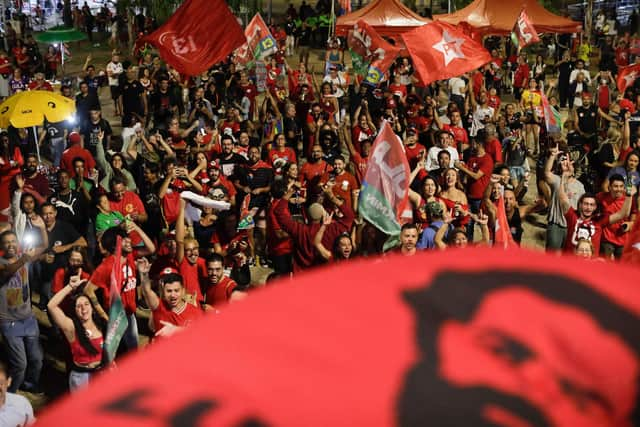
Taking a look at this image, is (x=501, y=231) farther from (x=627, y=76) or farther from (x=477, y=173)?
(x=627, y=76)

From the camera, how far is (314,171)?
9922 mm

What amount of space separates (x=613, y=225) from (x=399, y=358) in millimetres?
7231

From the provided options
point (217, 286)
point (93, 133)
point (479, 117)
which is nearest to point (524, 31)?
point (479, 117)

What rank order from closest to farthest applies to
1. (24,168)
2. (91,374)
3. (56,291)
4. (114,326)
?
(114,326) < (91,374) < (56,291) < (24,168)

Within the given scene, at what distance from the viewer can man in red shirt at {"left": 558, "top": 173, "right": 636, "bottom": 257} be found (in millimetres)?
7621

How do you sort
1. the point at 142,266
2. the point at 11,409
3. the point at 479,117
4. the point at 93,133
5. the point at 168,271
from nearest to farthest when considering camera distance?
the point at 11,409, the point at 168,271, the point at 142,266, the point at 93,133, the point at 479,117

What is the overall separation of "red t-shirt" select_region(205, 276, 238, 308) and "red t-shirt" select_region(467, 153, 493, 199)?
4.31 m

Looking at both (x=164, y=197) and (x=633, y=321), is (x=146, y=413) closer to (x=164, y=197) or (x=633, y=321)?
(x=633, y=321)

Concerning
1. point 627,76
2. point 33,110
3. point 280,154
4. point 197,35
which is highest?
point 197,35

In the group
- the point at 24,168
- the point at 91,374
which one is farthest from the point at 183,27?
the point at 91,374

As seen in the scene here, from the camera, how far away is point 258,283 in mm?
9195

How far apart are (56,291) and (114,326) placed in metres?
1.32

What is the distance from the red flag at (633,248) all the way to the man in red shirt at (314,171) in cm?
479

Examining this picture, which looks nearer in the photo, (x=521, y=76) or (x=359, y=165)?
(x=359, y=165)
